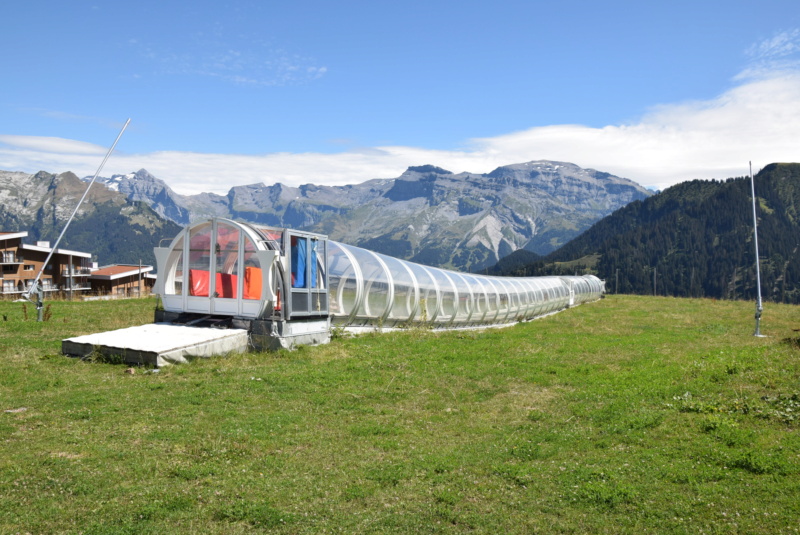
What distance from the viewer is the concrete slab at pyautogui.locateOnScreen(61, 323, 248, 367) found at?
17.5 meters

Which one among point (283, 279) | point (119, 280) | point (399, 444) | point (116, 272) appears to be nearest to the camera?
point (399, 444)

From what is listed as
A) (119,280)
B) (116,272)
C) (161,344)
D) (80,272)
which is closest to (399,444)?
(161,344)

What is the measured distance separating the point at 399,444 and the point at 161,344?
10.4 m

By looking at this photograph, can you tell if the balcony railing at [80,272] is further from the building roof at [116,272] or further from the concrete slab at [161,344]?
the concrete slab at [161,344]

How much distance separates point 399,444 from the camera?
37.6 feet

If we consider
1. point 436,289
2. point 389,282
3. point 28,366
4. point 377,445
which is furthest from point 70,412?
point 436,289

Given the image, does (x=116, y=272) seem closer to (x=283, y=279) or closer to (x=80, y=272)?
(x=80, y=272)

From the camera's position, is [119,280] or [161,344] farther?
[119,280]

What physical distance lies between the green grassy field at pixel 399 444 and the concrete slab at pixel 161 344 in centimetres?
64

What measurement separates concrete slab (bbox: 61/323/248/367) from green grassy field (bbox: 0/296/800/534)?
64 cm

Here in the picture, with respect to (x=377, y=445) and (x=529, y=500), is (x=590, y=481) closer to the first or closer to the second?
(x=529, y=500)

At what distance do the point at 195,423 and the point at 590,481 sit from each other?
843 centimetres

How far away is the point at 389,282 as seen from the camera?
2867 cm

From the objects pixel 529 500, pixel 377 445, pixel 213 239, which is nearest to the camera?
pixel 529 500
